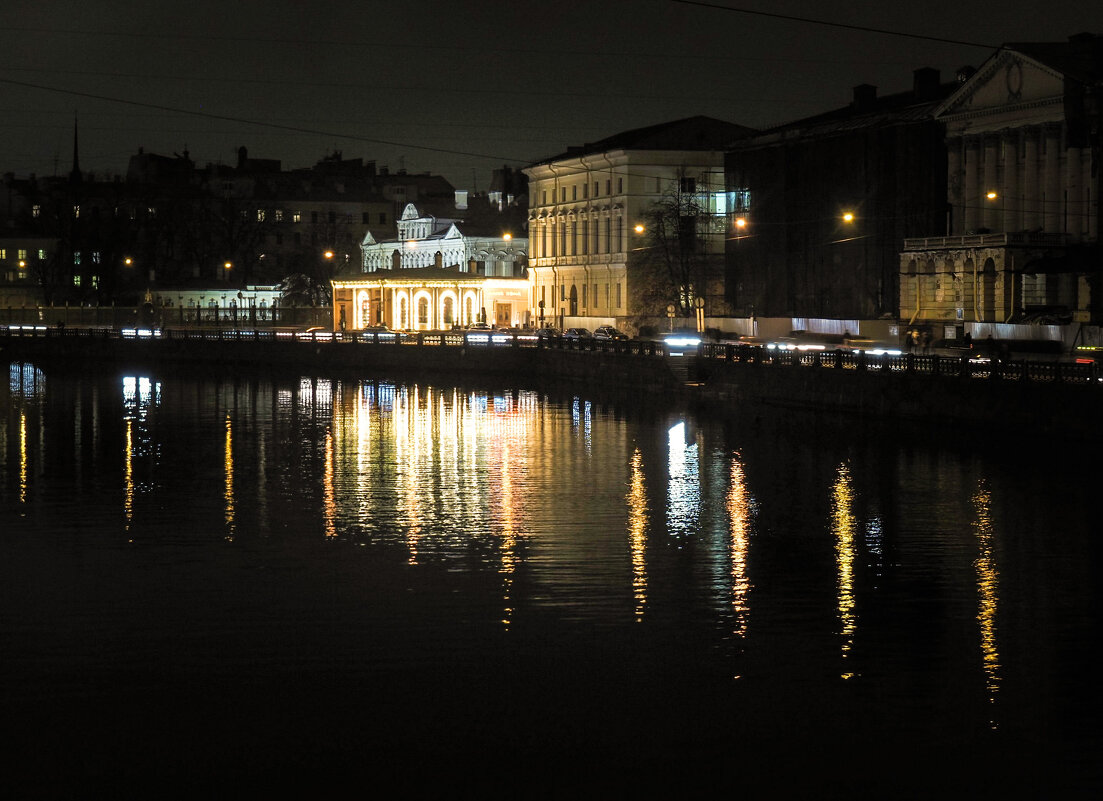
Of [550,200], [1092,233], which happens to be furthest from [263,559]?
[550,200]

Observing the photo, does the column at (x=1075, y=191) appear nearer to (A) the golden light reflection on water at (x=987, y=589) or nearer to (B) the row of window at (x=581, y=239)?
(B) the row of window at (x=581, y=239)

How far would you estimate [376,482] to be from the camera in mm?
35781

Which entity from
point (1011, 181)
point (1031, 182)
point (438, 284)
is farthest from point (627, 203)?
point (1031, 182)

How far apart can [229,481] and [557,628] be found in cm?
1786

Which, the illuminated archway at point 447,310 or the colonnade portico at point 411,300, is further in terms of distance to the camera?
the illuminated archway at point 447,310

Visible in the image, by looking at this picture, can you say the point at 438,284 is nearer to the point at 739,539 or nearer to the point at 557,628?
the point at 739,539

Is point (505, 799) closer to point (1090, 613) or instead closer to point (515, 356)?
point (1090, 613)

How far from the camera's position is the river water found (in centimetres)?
1459

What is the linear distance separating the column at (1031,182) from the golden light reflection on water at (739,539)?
115 ft

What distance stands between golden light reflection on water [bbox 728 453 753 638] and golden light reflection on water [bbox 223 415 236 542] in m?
8.54

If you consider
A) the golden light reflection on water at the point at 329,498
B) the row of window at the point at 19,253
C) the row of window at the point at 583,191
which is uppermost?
the row of window at the point at 583,191

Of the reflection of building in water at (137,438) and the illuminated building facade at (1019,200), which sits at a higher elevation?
the illuminated building facade at (1019,200)

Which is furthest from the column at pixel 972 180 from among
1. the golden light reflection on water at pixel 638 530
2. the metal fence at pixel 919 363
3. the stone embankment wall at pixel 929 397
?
the golden light reflection on water at pixel 638 530

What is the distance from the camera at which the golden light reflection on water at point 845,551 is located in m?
19.7
